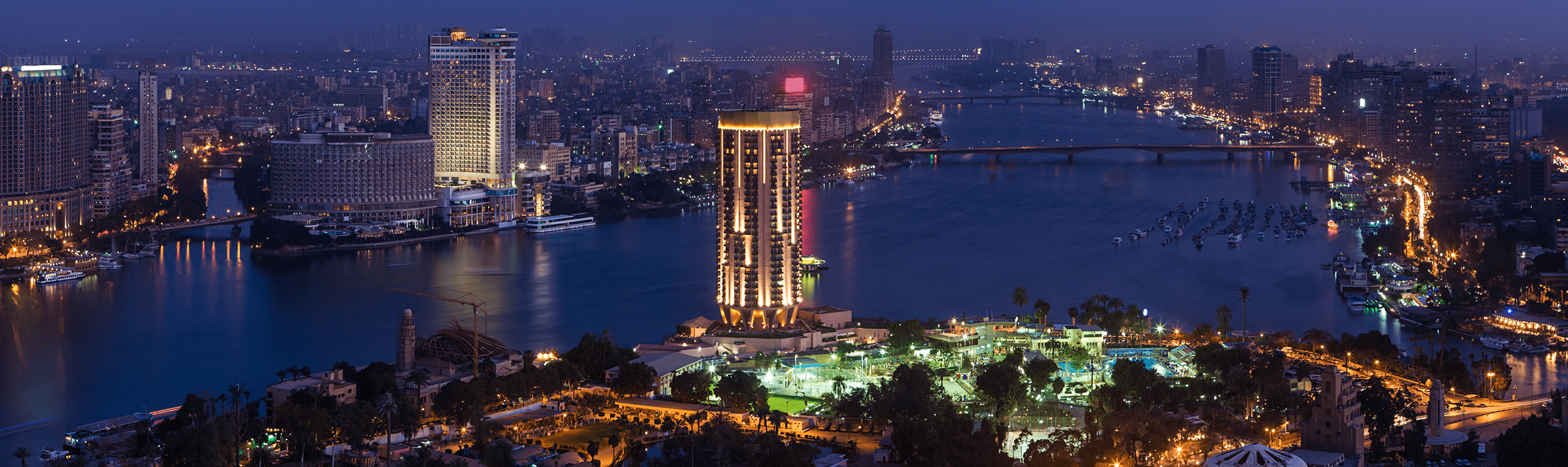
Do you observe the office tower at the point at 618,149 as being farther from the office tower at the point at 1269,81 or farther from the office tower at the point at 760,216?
the office tower at the point at 1269,81

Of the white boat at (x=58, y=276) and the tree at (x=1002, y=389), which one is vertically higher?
the white boat at (x=58, y=276)

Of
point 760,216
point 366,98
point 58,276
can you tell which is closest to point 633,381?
point 760,216

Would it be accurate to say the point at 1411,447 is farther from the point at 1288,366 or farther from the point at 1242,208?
the point at 1242,208

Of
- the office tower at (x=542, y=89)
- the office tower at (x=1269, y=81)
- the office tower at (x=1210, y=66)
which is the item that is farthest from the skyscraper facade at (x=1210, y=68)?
the office tower at (x=542, y=89)

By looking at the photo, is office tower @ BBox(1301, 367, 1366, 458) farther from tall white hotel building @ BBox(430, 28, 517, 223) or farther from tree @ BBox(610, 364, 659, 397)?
tall white hotel building @ BBox(430, 28, 517, 223)

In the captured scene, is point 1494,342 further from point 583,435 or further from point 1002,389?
point 583,435

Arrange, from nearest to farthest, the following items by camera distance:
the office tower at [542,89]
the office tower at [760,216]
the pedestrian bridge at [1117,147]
Answer: the office tower at [760,216] < the pedestrian bridge at [1117,147] < the office tower at [542,89]

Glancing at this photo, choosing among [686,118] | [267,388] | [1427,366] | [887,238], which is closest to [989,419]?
[1427,366]

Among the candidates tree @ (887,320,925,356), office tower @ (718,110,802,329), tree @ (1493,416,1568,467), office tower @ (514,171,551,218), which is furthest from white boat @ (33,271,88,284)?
tree @ (1493,416,1568,467)
